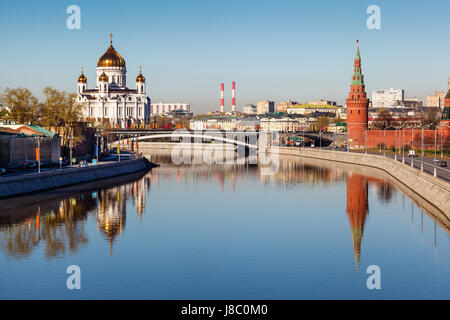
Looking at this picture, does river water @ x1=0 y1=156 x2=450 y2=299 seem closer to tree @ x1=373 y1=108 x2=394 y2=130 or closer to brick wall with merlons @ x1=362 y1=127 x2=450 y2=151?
brick wall with merlons @ x1=362 y1=127 x2=450 y2=151

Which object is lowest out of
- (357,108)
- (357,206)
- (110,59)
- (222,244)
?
(357,206)

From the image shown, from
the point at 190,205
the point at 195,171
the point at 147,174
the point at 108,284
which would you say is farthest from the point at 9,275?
the point at 195,171

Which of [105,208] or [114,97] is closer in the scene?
[105,208]

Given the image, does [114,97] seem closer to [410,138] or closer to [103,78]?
[103,78]

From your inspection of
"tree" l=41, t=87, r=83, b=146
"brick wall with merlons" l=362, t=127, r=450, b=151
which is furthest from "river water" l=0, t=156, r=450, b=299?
"brick wall with merlons" l=362, t=127, r=450, b=151

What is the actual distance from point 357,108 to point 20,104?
44109 mm

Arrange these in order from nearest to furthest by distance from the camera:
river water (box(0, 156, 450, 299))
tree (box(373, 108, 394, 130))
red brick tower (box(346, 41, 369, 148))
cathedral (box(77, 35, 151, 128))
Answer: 1. river water (box(0, 156, 450, 299))
2. red brick tower (box(346, 41, 369, 148))
3. tree (box(373, 108, 394, 130))
4. cathedral (box(77, 35, 151, 128))

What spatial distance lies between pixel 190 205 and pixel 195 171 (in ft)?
82.7

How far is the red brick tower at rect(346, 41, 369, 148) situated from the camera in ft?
284

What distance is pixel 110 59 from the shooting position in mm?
125625

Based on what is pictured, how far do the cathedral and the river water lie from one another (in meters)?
83.3

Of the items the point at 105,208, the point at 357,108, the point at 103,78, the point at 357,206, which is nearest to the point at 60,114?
the point at 105,208

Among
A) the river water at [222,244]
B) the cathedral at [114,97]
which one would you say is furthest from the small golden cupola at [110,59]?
the river water at [222,244]

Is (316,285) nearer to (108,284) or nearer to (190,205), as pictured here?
(108,284)
